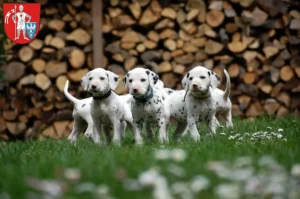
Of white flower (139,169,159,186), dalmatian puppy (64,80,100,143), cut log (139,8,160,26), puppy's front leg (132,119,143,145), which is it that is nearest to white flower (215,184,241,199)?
white flower (139,169,159,186)

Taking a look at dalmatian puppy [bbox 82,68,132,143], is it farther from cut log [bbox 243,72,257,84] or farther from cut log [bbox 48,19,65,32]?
cut log [bbox 243,72,257,84]

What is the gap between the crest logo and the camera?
659 cm

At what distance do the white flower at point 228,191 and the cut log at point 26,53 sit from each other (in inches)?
247

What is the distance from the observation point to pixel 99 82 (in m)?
5.02

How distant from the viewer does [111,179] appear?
2811 mm

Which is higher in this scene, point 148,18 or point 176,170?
point 148,18

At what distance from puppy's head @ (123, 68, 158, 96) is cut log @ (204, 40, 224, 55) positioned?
3625 millimetres

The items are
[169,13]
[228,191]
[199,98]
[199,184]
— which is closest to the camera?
[228,191]

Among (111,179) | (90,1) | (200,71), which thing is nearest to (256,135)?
(200,71)

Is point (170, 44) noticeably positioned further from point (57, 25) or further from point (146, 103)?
point (146, 103)

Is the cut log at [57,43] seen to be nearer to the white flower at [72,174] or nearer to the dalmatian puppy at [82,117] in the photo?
the dalmatian puppy at [82,117]

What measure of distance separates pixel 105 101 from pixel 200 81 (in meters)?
0.90

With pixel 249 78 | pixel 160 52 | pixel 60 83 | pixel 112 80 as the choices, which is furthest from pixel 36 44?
pixel 112 80

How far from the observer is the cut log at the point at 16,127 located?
8438 mm
